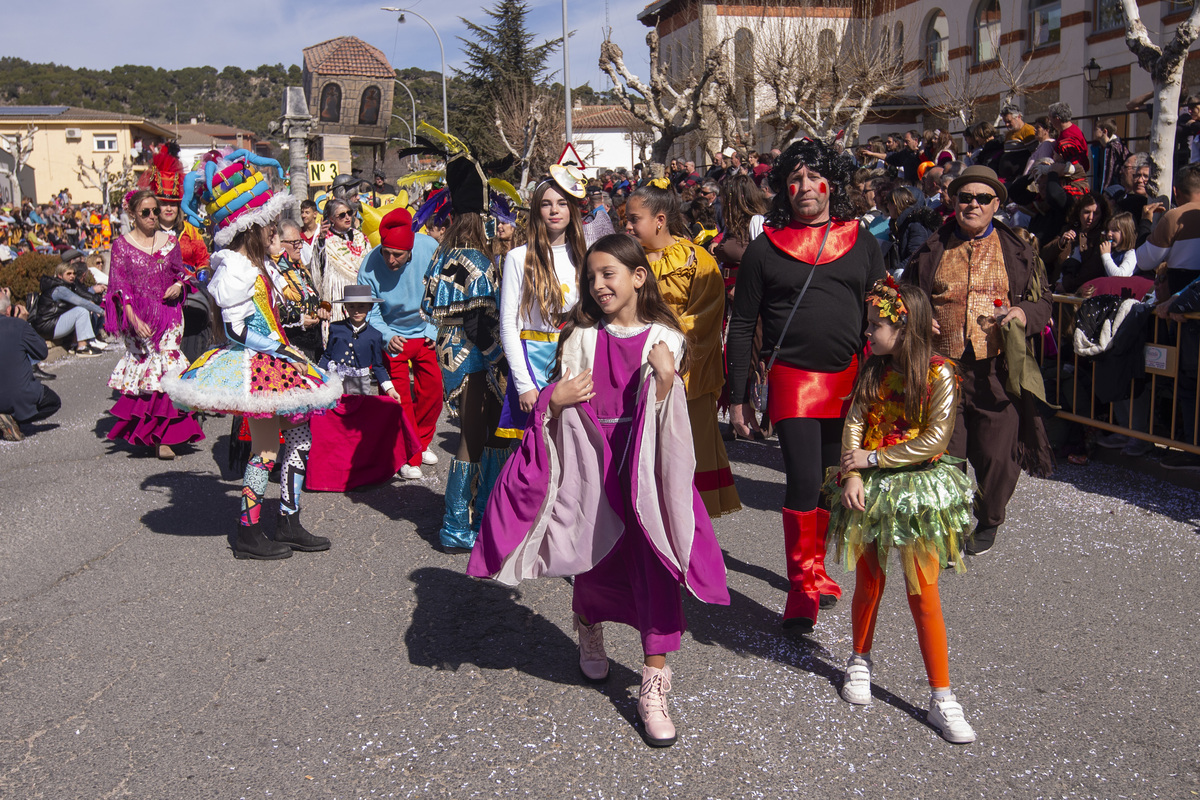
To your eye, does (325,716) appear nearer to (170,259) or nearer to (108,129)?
(170,259)

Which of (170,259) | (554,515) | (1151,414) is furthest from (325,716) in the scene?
(1151,414)

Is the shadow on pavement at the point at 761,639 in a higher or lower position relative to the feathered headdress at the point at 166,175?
lower

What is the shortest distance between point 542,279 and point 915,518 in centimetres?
208

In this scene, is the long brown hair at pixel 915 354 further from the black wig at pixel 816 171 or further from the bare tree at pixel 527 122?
the bare tree at pixel 527 122

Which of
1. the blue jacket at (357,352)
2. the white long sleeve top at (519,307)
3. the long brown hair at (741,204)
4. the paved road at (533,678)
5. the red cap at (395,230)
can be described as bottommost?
the paved road at (533,678)

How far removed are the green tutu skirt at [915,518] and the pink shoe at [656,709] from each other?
0.76m

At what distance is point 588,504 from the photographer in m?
3.29

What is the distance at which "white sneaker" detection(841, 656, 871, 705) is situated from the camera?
3400 mm

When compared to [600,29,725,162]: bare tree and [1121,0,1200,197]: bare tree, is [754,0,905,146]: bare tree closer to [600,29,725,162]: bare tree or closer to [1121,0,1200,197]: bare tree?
[600,29,725,162]: bare tree

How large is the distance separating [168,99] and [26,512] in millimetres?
169713

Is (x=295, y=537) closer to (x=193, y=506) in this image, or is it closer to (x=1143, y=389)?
(x=193, y=506)

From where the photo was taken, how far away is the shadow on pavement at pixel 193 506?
5.71 meters

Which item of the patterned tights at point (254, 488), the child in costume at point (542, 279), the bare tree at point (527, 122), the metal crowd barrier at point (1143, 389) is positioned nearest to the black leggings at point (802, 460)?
the child in costume at point (542, 279)

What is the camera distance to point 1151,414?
6.17 meters
